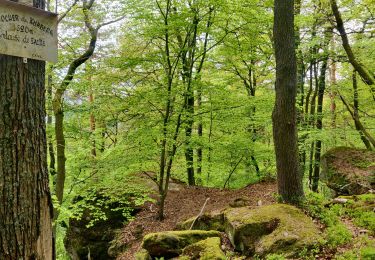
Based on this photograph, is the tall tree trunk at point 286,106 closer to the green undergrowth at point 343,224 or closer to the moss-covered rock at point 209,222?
the green undergrowth at point 343,224

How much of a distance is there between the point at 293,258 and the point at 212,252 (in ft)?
3.70

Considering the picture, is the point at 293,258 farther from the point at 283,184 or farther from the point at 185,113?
the point at 185,113

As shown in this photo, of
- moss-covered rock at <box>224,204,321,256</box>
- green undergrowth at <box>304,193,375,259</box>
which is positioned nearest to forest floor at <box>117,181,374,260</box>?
green undergrowth at <box>304,193,375,259</box>

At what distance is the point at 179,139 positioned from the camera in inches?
337

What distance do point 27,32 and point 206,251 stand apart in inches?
148

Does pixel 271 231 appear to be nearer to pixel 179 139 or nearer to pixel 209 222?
pixel 209 222

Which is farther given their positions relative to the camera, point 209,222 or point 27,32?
point 209,222

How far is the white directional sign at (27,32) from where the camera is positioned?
234 centimetres

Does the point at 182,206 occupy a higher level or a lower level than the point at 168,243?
lower

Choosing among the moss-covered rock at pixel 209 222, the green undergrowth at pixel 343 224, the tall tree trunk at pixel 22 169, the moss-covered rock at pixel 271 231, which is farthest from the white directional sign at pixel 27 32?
the moss-covered rock at pixel 209 222

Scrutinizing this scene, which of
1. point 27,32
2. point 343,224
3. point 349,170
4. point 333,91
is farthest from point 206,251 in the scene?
point 333,91

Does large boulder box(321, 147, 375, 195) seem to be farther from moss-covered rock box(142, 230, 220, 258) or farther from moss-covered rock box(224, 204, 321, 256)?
moss-covered rock box(142, 230, 220, 258)

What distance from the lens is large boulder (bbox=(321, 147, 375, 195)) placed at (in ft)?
27.4

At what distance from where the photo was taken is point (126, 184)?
856cm
